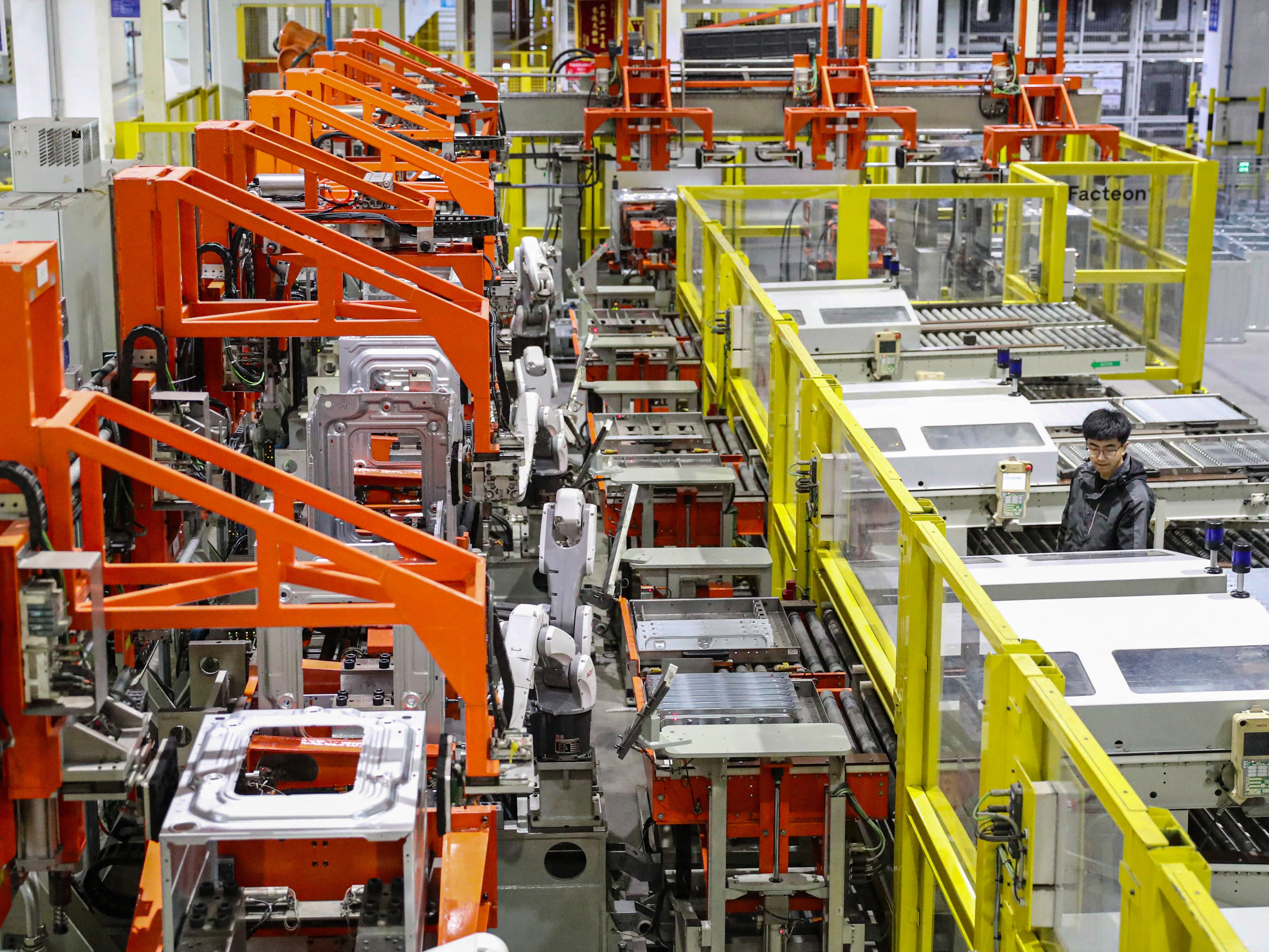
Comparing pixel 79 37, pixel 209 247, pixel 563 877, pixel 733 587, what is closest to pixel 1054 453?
pixel 733 587

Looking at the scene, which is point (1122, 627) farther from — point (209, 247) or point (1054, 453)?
point (209, 247)

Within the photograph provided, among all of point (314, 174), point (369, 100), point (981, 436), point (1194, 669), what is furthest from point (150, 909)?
point (369, 100)

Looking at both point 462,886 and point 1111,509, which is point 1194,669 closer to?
point 1111,509

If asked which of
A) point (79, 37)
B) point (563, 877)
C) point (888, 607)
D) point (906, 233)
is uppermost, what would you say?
point (79, 37)

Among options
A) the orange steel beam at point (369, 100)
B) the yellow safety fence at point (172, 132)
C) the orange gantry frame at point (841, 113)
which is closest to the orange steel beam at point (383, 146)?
the orange steel beam at point (369, 100)

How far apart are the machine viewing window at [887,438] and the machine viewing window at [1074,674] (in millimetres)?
2804

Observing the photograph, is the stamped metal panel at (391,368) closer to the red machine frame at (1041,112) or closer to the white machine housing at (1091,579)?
the white machine housing at (1091,579)

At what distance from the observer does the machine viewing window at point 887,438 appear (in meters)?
7.64

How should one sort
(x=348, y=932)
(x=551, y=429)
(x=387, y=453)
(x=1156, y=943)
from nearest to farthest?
(x=1156, y=943)
(x=348, y=932)
(x=387, y=453)
(x=551, y=429)

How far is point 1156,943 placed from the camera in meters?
3.16

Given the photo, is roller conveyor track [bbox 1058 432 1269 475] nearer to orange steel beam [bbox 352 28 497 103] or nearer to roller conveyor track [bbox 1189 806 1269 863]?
roller conveyor track [bbox 1189 806 1269 863]

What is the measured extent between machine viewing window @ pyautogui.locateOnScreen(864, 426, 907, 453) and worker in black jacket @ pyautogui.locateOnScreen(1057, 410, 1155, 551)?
0.97m

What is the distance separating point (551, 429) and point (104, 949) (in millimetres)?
4515

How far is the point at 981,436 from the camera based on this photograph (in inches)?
305
